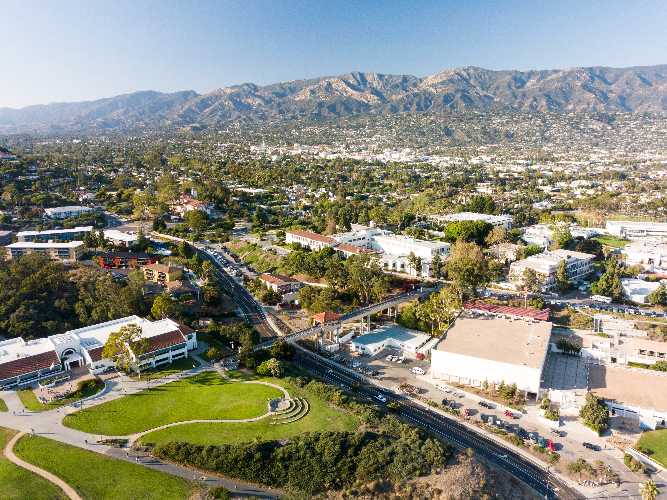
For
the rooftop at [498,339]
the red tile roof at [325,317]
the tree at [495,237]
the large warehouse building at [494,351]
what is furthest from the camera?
the tree at [495,237]

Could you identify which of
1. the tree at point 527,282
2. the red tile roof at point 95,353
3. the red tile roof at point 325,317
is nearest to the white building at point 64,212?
the red tile roof at point 95,353

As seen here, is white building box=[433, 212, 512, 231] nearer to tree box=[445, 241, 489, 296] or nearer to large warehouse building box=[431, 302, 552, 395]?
tree box=[445, 241, 489, 296]

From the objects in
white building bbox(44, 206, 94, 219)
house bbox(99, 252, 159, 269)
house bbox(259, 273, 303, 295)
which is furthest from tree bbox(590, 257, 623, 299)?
white building bbox(44, 206, 94, 219)

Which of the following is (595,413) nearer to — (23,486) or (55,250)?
(23,486)

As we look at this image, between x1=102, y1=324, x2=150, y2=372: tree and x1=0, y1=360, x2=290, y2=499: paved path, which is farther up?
x1=102, y1=324, x2=150, y2=372: tree

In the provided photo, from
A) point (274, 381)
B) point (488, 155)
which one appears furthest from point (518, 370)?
point (488, 155)

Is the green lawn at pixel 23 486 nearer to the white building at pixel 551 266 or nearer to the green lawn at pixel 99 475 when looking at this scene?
the green lawn at pixel 99 475

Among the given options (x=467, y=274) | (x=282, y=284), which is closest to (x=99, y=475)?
(x=282, y=284)
